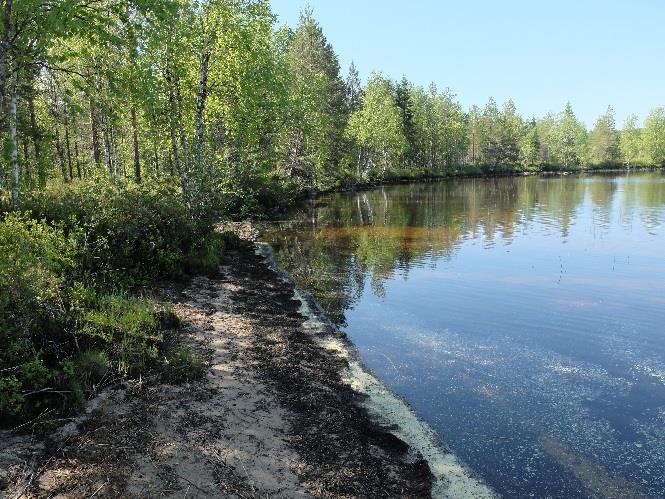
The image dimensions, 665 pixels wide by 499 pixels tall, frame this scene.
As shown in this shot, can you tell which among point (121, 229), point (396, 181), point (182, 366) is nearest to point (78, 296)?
point (182, 366)

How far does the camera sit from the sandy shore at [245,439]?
6.44 m

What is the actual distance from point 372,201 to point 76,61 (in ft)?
103

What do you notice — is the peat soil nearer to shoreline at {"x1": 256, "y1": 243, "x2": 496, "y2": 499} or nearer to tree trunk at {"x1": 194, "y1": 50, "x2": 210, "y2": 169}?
shoreline at {"x1": 256, "y1": 243, "x2": 496, "y2": 499}

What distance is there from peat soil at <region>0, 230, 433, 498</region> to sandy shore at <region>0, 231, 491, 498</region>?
0.02 m

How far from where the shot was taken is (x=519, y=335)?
14492 millimetres

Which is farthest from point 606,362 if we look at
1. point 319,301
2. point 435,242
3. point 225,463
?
point 435,242

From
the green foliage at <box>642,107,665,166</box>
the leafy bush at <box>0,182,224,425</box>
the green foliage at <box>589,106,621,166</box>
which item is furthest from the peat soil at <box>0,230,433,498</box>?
the green foliage at <box>642,107,665,166</box>

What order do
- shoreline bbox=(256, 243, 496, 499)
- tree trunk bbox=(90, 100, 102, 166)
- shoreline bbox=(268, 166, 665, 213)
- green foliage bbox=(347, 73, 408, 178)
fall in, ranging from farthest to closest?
green foliage bbox=(347, 73, 408, 178)
shoreline bbox=(268, 166, 665, 213)
tree trunk bbox=(90, 100, 102, 166)
shoreline bbox=(256, 243, 496, 499)

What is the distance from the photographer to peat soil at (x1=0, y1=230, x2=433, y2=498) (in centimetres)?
639

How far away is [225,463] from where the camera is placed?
7113 millimetres

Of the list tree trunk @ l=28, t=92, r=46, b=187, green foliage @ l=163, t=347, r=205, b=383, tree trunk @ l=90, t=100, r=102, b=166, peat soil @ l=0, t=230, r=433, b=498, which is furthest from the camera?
tree trunk @ l=90, t=100, r=102, b=166

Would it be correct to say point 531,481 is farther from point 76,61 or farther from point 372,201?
point 372,201

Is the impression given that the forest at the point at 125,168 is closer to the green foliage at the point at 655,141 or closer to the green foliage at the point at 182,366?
the green foliage at the point at 182,366

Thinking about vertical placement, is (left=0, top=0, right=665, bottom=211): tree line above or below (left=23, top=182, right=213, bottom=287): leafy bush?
above
